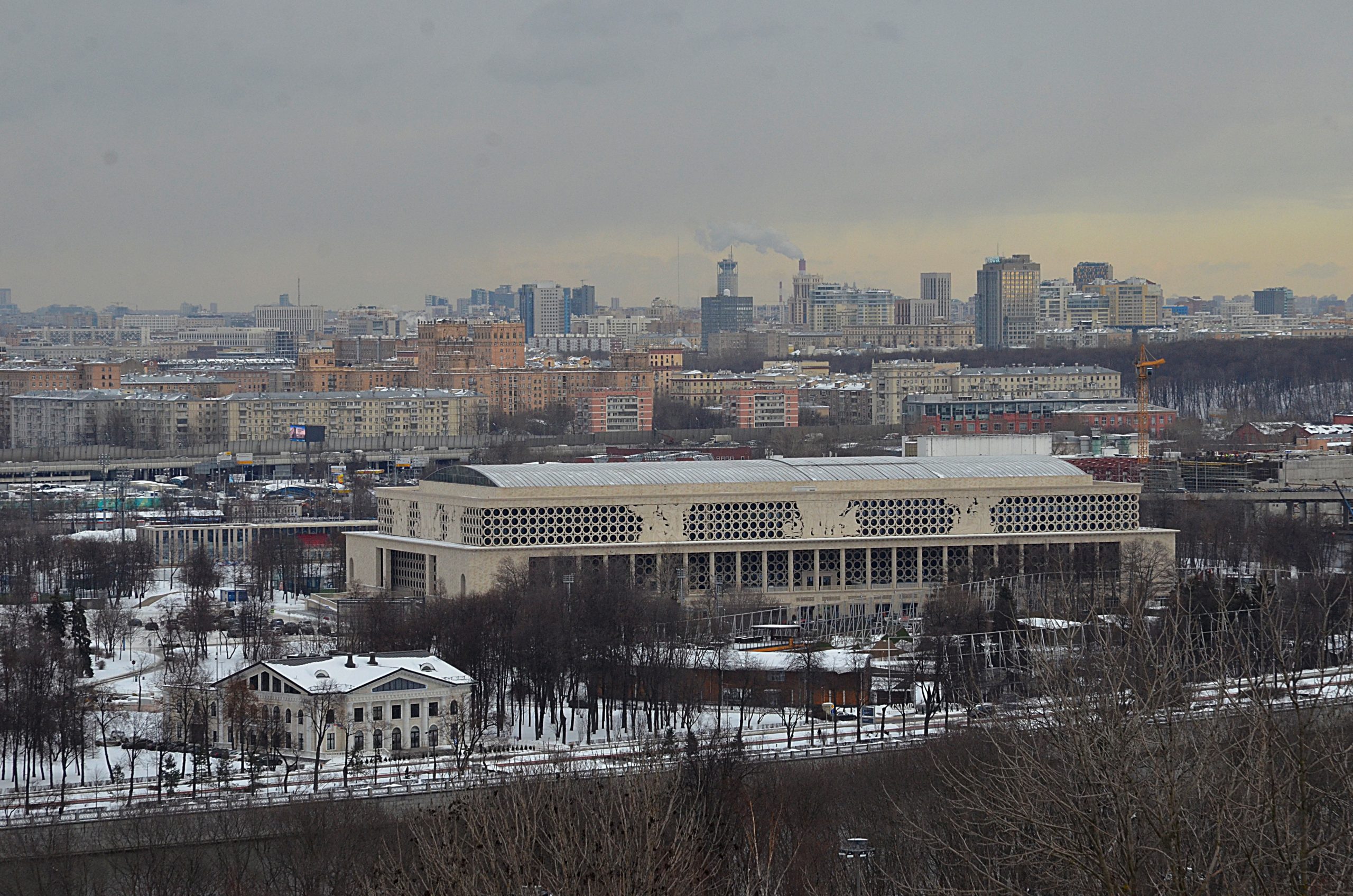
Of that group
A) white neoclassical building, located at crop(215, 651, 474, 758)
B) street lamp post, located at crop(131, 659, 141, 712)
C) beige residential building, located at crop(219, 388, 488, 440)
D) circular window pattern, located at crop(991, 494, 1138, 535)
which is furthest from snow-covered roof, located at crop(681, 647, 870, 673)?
beige residential building, located at crop(219, 388, 488, 440)

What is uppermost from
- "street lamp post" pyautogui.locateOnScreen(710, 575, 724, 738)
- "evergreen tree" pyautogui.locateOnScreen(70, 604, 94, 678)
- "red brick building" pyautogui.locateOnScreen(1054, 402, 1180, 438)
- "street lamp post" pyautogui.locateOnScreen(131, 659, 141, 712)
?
"red brick building" pyautogui.locateOnScreen(1054, 402, 1180, 438)

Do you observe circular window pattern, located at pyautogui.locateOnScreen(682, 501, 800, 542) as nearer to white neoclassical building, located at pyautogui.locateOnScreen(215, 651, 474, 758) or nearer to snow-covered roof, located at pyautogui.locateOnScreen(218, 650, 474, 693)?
snow-covered roof, located at pyautogui.locateOnScreen(218, 650, 474, 693)

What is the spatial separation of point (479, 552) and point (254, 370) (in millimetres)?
125853

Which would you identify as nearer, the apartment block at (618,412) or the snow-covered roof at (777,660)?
the snow-covered roof at (777,660)

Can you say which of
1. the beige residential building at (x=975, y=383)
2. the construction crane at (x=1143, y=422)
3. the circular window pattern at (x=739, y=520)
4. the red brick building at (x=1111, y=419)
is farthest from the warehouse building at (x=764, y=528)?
the beige residential building at (x=975, y=383)

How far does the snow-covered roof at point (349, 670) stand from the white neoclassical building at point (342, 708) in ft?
0.09

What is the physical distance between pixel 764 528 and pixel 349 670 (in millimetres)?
21265

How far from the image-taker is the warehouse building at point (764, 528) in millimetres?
60406

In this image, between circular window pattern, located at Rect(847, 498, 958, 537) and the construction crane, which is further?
the construction crane

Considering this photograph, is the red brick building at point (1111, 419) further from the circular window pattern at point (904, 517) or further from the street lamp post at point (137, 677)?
the street lamp post at point (137, 677)

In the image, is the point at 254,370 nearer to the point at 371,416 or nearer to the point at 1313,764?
the point at 371,416

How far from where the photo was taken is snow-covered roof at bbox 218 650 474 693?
41.8 metres

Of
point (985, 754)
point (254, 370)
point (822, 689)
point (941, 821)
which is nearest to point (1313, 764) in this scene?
point (941, 821)

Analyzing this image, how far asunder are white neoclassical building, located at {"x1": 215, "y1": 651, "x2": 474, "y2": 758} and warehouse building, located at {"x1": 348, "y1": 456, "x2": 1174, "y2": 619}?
1598cm
